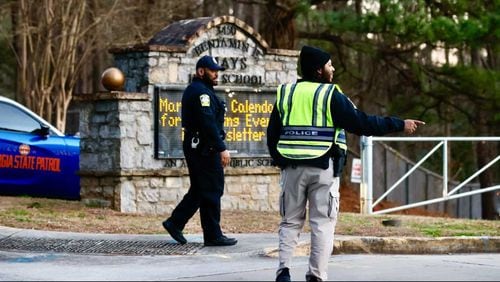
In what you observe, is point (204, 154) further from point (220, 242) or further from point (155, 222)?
point (155, 222)

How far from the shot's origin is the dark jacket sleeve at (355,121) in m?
8.95

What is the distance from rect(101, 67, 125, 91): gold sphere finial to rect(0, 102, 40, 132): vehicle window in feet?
8.18

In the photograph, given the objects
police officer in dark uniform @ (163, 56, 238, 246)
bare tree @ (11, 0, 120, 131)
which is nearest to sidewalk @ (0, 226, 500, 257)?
police officer in dark uniform @ (163, 56, 238, 246)

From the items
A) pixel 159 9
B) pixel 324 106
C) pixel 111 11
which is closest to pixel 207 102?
pixel 324 106

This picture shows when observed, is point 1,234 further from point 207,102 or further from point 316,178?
point 316,178

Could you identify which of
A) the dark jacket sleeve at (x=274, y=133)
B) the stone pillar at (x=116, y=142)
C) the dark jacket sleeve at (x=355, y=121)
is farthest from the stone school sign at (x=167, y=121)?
the dark jacket sleeve at (x=355, y=121)

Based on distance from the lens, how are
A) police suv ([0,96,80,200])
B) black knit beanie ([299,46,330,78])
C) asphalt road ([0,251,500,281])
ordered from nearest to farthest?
black knit beanie ([299,46,330,78]) → asphalt road ([0,251,500,281]) → police suv ([0,96,80,200])

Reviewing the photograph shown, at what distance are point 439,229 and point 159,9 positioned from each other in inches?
677

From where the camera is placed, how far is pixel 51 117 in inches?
1115

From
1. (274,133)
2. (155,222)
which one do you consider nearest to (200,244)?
(155,222)

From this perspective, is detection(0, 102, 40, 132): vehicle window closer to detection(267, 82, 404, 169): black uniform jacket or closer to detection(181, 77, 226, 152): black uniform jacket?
detection(181, 77, 226, 152): black uniform jacket

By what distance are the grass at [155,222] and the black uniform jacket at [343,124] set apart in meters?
3.74

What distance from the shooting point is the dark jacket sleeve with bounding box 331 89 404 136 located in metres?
8.95

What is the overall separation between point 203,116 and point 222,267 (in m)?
1.62
